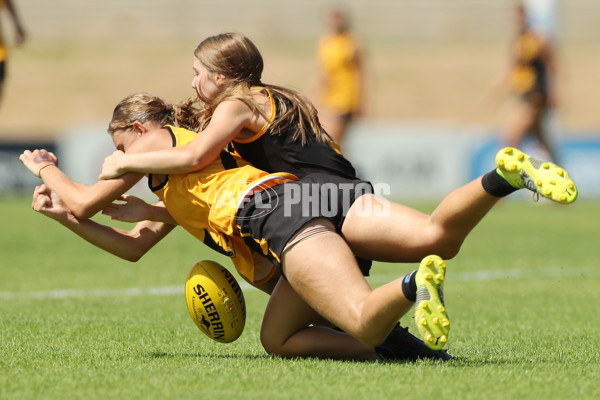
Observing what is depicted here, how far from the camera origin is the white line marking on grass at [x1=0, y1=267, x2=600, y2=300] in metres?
6.80

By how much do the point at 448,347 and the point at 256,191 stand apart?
1.32m

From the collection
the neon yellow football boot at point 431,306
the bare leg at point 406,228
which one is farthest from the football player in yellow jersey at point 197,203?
the neon yellow football boot at point 431,306

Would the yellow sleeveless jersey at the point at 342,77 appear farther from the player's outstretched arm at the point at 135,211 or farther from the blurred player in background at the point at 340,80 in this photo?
the player's outstretched arm at the point at 135,211

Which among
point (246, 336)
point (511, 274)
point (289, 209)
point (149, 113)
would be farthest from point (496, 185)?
point (511, 274)

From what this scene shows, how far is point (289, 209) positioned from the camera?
4.19m

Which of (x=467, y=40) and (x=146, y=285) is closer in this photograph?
(x=146, y=285)

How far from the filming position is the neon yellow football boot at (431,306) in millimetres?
3596

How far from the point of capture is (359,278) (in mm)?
4031

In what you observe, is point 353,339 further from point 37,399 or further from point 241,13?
point 241,13

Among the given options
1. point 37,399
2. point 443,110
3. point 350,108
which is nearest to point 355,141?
point 350,108

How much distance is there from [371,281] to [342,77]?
6782 mm

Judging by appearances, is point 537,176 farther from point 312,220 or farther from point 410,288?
point 312,220

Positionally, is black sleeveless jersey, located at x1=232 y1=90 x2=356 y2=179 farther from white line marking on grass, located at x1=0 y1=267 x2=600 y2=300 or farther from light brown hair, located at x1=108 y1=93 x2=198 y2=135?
white line marking on grass, located at x1=0 y1=267 x2=600 y2=300

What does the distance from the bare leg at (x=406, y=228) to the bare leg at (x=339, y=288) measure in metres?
0.18
